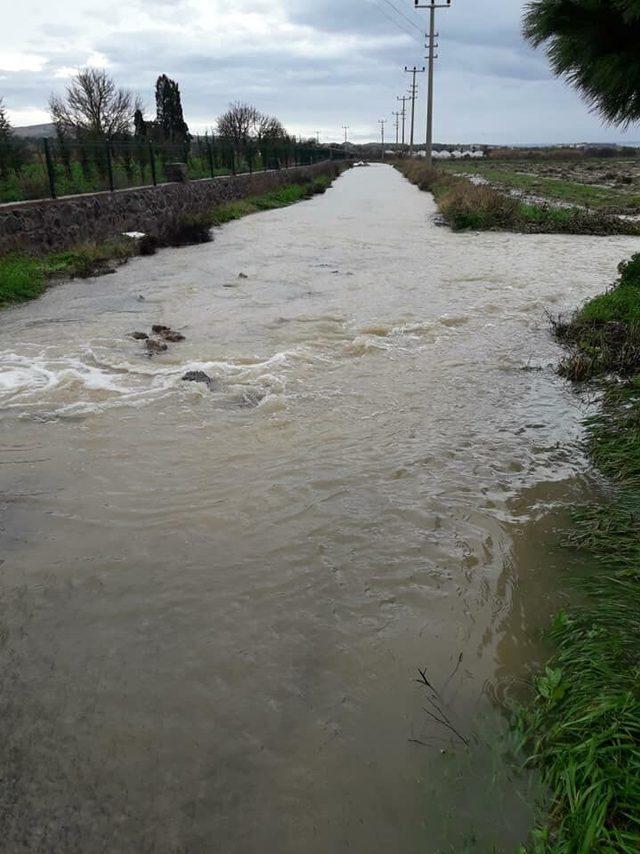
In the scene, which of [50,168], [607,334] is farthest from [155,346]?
[50,168]

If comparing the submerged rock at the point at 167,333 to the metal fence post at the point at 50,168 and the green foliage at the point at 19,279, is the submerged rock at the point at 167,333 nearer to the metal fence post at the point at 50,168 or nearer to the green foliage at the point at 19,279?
the green foliage at the point at 19,279

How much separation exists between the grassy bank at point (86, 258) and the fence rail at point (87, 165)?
7.70 feet

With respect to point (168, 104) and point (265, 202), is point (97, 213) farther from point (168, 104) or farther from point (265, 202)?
point (168, 104)

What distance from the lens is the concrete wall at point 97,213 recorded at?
13047 millimetres

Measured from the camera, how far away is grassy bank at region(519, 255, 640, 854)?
200 centimetres

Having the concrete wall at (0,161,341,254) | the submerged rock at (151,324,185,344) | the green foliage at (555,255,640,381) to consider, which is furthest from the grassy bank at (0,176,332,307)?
the green foliage at (555,255,640,381)

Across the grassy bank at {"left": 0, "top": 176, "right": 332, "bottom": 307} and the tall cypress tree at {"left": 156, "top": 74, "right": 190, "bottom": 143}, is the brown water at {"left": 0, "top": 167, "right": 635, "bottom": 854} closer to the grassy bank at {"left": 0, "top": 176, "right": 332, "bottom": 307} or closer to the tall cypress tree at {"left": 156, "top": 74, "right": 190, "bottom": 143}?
the grassy bank at {"left": 0, "top": 176, "right": 332, "bottom": 307}

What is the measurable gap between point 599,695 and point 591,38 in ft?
12.3

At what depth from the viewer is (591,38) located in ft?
12.8

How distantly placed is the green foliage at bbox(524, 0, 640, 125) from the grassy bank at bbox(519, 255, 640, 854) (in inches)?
97.6

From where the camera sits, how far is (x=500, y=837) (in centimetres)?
215

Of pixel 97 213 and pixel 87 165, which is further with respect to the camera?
pixel 87 165

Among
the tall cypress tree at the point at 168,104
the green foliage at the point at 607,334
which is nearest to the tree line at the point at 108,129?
the tall cypress tree at the point at 168,104

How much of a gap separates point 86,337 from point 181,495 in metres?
4.75
